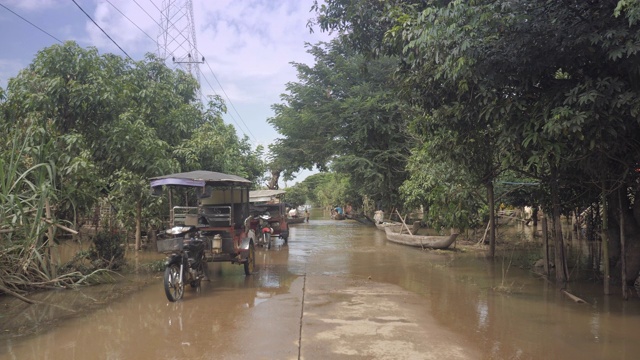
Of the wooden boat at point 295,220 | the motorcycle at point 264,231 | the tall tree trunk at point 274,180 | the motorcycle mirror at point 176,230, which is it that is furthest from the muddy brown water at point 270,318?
the tall tree trunk at point 274,180

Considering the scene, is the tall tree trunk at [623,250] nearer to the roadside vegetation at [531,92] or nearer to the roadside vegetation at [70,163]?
the roadside vegetation at [531,92]

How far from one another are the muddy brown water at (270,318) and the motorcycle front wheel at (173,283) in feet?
0.53

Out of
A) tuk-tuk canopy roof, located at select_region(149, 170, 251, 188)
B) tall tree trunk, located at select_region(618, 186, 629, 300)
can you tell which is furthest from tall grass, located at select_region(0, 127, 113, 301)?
tall tree trunk, located at select_region(618, 186, 629, 300)

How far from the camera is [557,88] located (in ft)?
22.3

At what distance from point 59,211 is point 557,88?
9.09 metres

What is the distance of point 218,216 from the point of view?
9.92 meters

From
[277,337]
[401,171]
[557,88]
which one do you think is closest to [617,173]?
[557,88]

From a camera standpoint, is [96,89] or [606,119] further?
[96,89]

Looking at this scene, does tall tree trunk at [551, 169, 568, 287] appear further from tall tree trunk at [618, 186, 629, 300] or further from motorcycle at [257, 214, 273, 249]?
motorcycle at [257, 214, 273, 249]

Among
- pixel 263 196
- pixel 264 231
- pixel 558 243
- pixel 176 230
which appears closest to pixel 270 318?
pixel 176 230

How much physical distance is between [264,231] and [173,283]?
333 inches

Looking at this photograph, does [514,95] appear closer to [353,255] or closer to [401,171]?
[353,255]

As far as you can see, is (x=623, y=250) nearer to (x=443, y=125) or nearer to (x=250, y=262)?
(x=443, y=125)

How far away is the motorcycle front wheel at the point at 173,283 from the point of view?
7324mm
